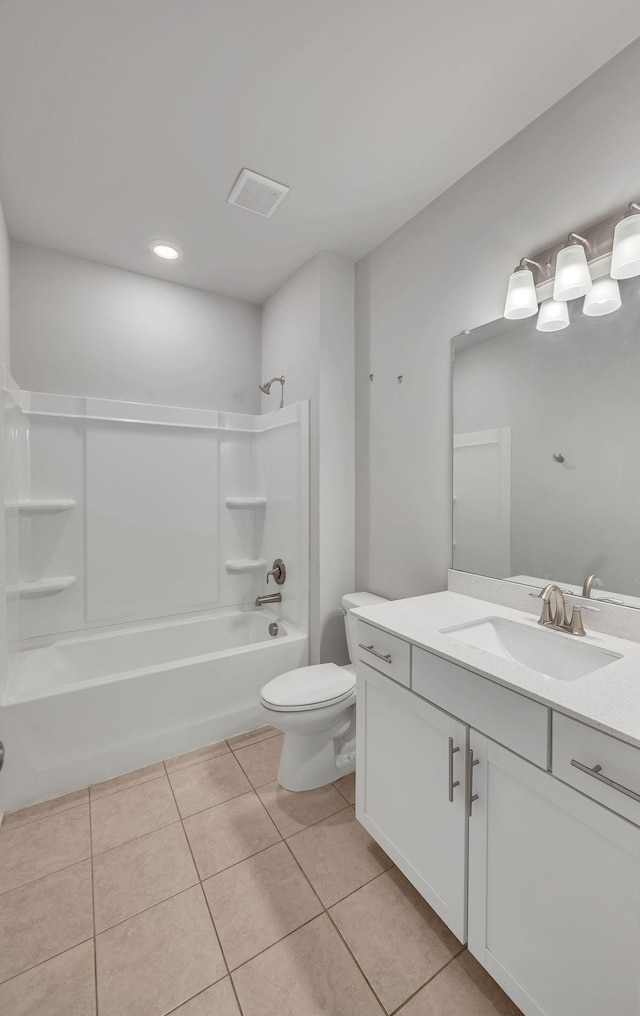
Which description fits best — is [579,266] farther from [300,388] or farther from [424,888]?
[424,888]

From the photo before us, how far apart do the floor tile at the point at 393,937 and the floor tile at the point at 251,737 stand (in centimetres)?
100

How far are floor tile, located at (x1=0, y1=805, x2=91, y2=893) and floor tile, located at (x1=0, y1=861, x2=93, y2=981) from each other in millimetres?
48

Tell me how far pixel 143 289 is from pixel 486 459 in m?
2.37

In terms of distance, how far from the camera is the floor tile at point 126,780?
74.9 inches

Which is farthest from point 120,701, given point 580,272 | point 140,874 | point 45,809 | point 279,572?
point 580,272

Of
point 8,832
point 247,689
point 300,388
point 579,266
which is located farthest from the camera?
point 300,388

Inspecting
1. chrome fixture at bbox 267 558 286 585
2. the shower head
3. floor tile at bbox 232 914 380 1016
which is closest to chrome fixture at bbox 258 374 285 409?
the shower head

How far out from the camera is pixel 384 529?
7.72ft

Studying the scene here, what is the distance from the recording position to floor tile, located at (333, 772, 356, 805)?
→ 1.86m

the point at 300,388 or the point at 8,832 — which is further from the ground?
the point at 300,388

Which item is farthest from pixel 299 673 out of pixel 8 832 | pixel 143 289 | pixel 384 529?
pixel 143 289

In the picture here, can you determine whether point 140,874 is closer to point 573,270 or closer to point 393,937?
point 393,937

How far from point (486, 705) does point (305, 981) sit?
0.90 metres

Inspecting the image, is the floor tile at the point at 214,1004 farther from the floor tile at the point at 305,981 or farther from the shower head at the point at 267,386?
the shower head at the point at 267,386
